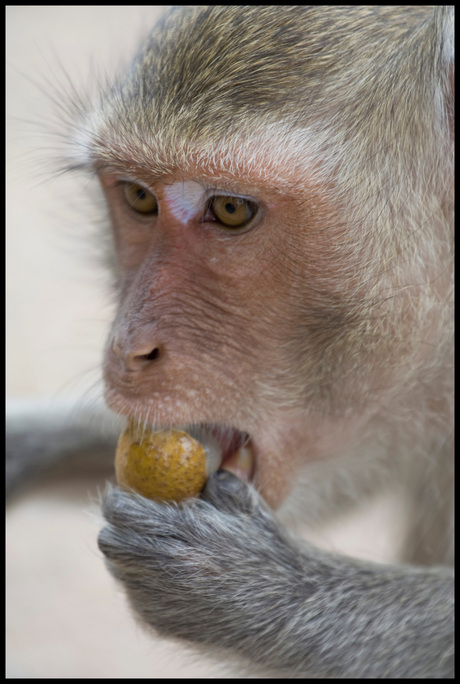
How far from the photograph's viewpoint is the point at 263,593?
2365 mm

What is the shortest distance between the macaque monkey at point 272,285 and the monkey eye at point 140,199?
1 centimetres

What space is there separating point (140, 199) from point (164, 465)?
83 centimetres

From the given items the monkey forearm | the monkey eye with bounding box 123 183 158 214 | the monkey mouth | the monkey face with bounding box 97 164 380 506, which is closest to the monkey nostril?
the monkey face with bounding box 97 164 380 506

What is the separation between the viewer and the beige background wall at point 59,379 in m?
3.13

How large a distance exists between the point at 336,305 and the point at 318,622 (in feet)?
3.15

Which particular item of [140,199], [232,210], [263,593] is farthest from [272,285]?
[263,593]

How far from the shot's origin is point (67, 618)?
15.4 ft

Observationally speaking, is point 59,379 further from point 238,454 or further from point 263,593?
point 263,593

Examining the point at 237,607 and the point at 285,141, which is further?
the point at 237,607

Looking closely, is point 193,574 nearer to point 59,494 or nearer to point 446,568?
point 446,568

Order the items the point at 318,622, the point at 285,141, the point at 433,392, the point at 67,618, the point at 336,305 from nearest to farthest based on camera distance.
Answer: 1. the point at 285,141
2. the point at 336,305
3. the point at 318,622
4. the point at 433,392
5. the point at 67,618

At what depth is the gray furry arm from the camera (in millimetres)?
2273

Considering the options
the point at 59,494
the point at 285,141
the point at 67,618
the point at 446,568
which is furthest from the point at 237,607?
the point at 67,618

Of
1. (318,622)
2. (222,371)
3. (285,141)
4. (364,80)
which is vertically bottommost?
(318,622)
